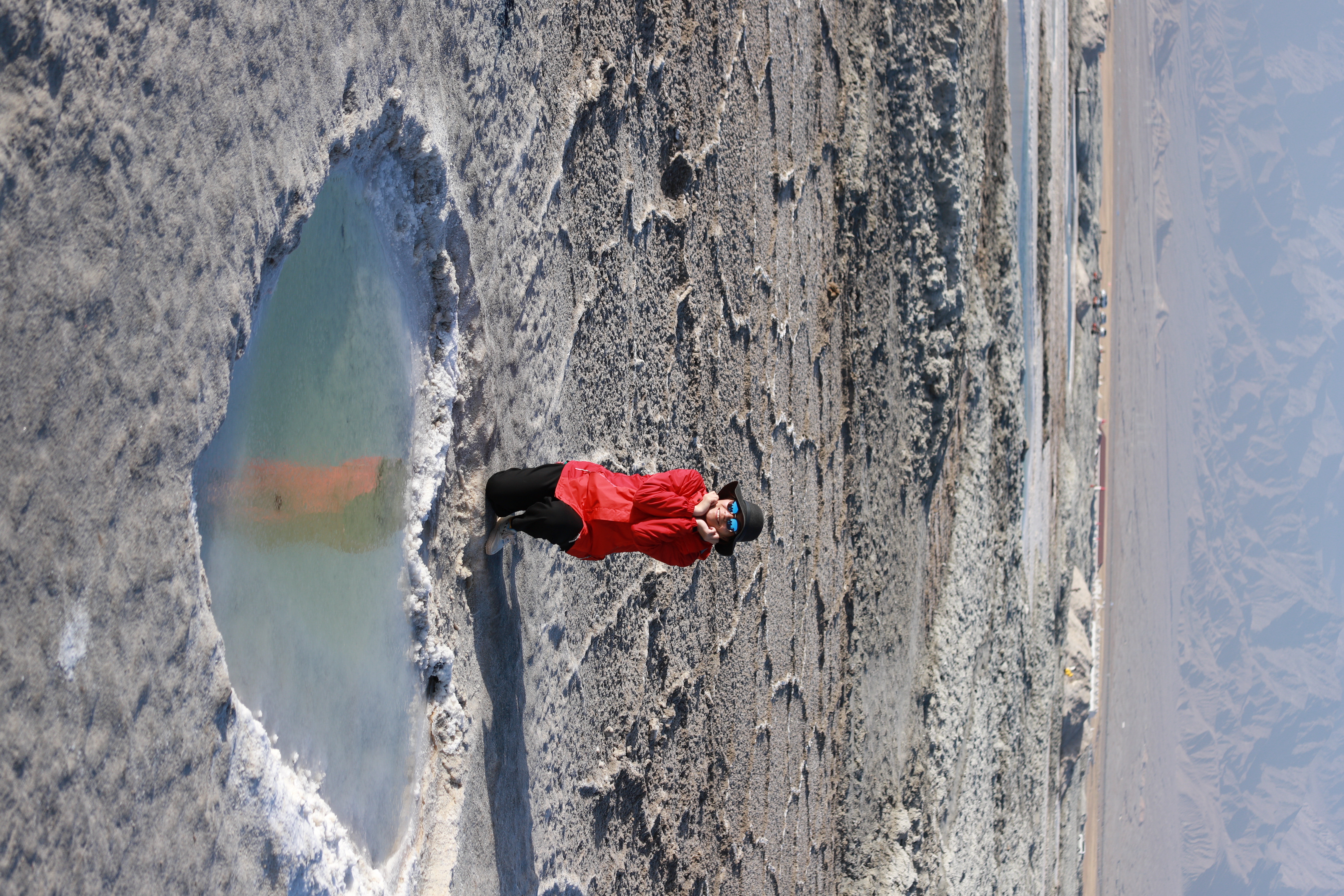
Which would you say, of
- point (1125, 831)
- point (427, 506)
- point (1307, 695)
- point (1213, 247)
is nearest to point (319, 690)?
point (427, 506)

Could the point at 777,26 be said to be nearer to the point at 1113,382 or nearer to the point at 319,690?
the point at 319,690

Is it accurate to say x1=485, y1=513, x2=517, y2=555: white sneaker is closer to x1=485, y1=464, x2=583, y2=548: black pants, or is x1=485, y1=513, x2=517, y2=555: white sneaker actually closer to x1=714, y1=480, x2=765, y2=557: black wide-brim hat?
x1=485, y1=464, x2=583, y2=548: black pants

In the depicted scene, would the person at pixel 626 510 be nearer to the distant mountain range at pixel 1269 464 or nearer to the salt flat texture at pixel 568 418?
the salt flat texture at pixel 568 418

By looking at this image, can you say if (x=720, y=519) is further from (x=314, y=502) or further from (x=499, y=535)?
(x=314, y=502)

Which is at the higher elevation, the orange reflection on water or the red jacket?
the orange reflection on water

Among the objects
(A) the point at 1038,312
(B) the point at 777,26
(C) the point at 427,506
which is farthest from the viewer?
(A) the point at 1038,312

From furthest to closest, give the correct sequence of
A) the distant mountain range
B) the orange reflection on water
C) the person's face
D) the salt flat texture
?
the distant mountain range → the person's face → the orange reflection on water → the salt flat texture

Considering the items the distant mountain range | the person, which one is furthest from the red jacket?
the distant mountain range
